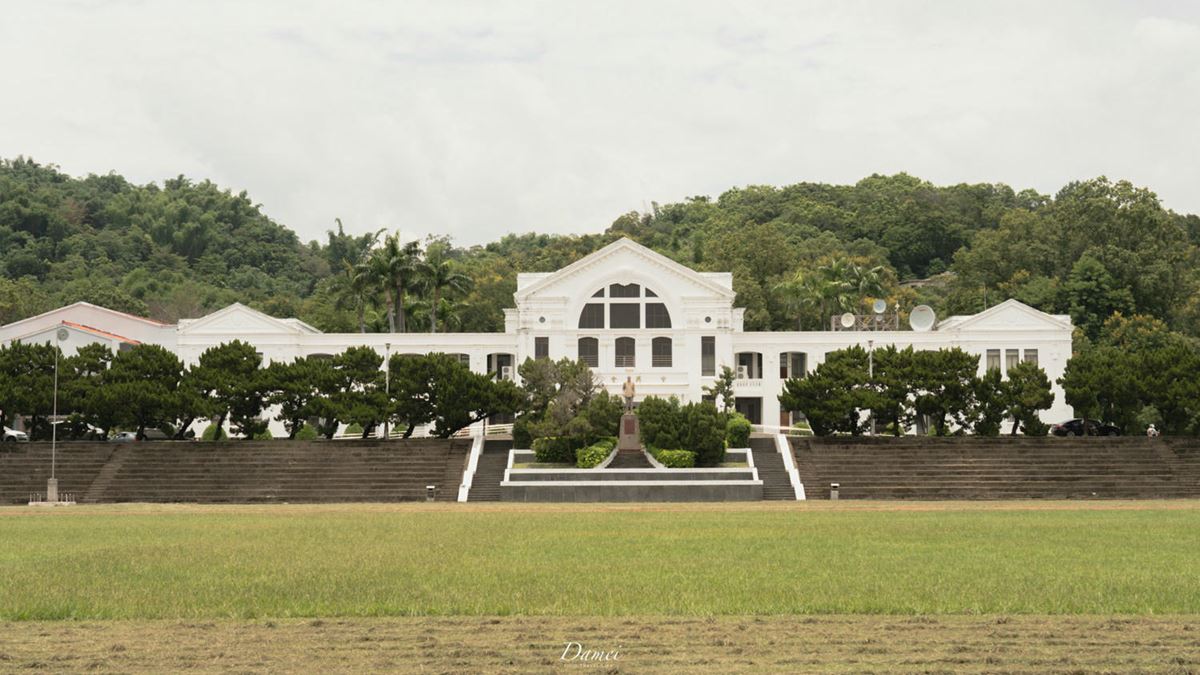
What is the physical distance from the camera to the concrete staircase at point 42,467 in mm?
58156

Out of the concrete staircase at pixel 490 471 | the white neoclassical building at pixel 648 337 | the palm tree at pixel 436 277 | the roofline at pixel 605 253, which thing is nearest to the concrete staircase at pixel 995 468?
the white neoclassical building at pixel 648 337

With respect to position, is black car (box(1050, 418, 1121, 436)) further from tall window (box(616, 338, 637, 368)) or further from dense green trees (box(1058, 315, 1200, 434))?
tall window (box(616, 338, 637, 368))

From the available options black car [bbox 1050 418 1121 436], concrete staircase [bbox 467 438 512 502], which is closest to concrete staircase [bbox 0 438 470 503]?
concrete staircase [bbox 467 438 512 502]

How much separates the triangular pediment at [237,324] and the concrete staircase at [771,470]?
2703cm

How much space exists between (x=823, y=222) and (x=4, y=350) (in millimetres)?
76639

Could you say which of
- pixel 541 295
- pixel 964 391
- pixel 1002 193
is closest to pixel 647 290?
pixel 541 295

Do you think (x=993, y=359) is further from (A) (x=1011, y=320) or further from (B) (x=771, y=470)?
(B) (x=771, y=470)

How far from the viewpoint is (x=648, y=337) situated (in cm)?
7700

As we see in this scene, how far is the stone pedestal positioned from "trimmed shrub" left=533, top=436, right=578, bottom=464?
84.3 inches

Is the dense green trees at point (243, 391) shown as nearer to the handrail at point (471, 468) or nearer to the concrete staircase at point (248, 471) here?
the handrail at point (471, 468)

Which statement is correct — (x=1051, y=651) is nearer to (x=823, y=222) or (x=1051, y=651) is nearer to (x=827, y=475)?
(x=827, y=475)

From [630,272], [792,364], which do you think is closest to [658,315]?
[630,272]

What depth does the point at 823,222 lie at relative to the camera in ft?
414

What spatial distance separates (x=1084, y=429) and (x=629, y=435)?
882 inches
